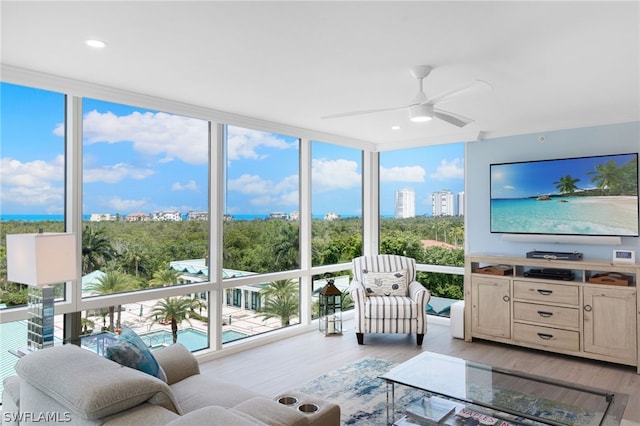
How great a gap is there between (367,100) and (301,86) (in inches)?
28.1

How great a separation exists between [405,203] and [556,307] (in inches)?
97.4

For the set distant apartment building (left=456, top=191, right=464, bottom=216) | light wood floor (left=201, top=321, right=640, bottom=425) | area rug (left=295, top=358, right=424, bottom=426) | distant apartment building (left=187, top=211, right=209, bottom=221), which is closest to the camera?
area rug (left=295, top=358, right=424, bottom=426)

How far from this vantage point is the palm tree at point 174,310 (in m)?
4.07

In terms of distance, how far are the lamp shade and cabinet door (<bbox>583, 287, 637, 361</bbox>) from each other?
181 inches

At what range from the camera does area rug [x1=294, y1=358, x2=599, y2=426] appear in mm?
2432

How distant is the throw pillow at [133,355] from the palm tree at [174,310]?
1.90 metres

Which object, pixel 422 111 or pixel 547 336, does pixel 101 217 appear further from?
pixel 547 336

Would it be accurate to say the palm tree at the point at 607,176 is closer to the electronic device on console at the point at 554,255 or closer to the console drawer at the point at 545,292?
the electronic device on console at the point at 554,255

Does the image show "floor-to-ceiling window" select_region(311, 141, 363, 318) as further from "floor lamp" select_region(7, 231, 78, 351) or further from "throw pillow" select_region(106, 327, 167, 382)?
"throw pillow" select_region(106, 327, 167, 382)

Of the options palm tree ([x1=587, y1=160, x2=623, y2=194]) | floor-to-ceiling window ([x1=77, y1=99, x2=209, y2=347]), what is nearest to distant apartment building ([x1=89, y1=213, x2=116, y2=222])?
floor-to-ceiling window ([x1=77, y1=99, x2=209, y2=347])

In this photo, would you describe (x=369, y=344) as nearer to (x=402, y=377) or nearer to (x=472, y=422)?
(x=402, y=377)

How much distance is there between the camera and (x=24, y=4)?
6.95ft

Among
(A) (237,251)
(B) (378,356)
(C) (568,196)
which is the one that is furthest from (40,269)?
(C) (568,196)

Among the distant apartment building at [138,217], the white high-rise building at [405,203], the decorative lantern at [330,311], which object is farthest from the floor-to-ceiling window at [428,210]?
the distant apartment building at [138,217]
